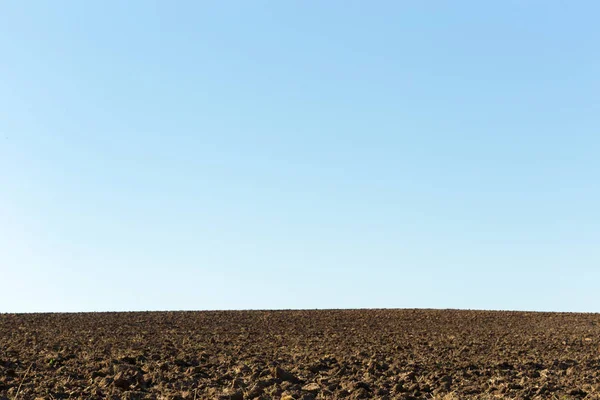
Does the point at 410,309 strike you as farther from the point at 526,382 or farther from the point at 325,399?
the point at 325,399

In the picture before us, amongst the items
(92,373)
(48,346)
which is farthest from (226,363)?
(48,346)

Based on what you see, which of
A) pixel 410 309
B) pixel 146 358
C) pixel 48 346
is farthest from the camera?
pixel 410 309

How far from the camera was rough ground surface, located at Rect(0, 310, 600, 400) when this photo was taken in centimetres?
1140

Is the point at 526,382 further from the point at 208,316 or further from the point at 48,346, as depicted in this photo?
the point at 208,316

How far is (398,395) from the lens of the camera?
11.0 m

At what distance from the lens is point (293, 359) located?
48.2 feet

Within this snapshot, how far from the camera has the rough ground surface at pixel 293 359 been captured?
1140 centimetres

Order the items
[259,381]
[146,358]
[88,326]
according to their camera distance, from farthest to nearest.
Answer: [88,326] < [146,358] < [259,381]

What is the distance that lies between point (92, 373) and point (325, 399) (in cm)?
459

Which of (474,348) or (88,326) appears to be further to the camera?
(88,326)

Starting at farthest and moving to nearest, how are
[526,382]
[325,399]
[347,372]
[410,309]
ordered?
[410,309] → [347,372] → [526,382] → [325,399]

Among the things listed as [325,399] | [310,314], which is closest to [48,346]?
[325,399]

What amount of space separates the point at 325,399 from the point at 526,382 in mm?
4130

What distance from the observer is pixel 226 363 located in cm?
1412
